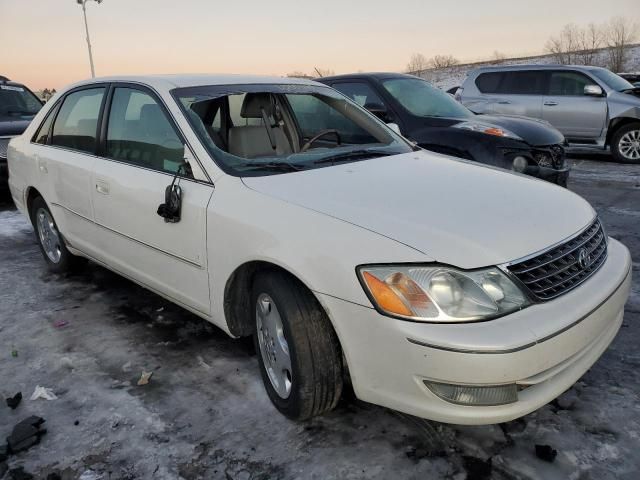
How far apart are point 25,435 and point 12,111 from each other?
23.6 feet

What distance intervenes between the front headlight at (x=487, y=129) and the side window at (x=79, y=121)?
3.66 m

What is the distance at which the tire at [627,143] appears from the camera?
9445 mm

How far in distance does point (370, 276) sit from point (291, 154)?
4.22 feet

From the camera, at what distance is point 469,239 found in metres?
2.10

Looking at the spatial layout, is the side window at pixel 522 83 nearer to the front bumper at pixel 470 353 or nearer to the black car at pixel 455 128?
the black car at pixel 455 128

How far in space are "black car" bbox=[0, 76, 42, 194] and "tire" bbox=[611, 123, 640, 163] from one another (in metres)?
9.53

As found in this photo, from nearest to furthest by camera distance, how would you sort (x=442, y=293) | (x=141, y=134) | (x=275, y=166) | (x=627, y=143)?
(x=442, y=293)
(x=275, y=166)
(x=141, y=134)
(x=627, y=143)

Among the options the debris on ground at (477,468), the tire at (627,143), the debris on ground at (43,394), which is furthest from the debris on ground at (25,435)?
the tire at (627,143)

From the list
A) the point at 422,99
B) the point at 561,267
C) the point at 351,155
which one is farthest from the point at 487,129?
the point at 561,267

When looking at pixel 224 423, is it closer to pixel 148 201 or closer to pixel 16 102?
pixel 148 201

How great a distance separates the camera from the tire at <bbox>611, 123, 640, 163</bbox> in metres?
9.45

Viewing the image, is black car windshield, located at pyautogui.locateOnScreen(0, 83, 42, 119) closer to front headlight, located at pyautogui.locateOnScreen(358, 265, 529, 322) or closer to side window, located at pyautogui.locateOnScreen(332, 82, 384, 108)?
side window, located at pyautogui.locateOnScreen(332, 82, 384, 108)

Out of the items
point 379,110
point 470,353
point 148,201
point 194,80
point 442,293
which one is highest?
point 194,80

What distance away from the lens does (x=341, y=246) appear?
2.12 meters
